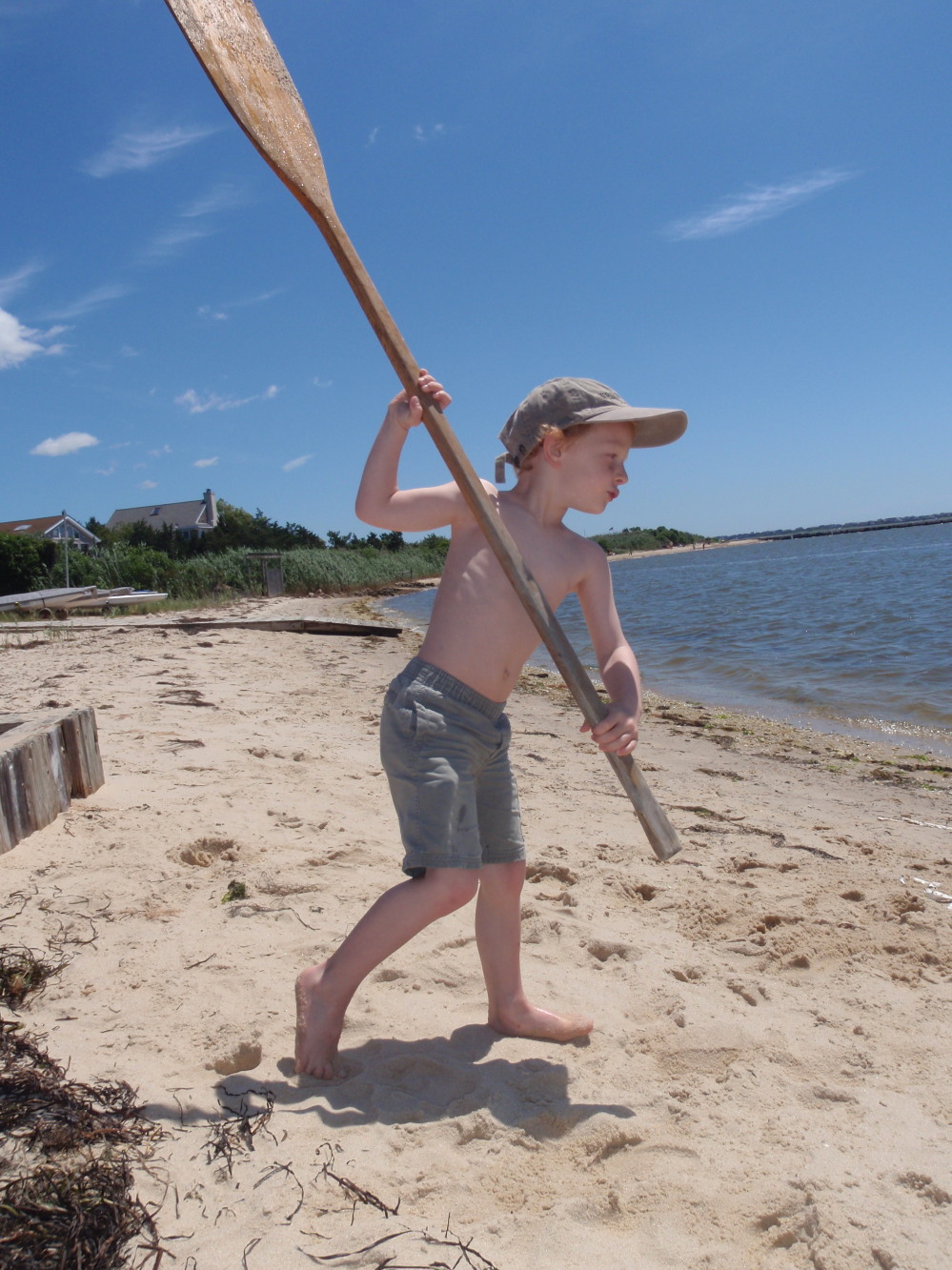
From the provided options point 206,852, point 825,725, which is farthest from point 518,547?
point 825,725

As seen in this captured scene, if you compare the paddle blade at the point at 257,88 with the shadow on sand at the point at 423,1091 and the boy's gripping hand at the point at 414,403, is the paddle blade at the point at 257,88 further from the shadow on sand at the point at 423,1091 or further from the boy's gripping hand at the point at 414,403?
the shadow on sand at the point at 423,1091

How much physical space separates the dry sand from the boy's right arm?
122cm

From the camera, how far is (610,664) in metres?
2.09

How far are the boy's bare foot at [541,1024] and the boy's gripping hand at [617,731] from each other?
659 millimetres

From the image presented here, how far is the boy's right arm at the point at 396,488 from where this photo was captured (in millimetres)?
1926

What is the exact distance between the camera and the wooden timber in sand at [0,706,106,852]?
111 inches

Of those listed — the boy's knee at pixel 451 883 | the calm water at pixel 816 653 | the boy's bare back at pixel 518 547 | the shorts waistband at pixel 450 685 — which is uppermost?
the boy's bare back at pixel 518 547

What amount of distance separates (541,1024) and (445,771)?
687mm

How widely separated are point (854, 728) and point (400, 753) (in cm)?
606

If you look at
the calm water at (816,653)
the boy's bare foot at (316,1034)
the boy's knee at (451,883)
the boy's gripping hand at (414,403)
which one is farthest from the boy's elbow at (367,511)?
the calm water at (816,653)

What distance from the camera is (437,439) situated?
192cm

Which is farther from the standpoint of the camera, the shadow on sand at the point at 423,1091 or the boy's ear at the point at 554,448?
the boy's ear at the point at 554,448

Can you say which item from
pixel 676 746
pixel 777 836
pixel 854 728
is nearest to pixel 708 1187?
pixel 777 836

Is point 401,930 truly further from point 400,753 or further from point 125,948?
point 125,948
